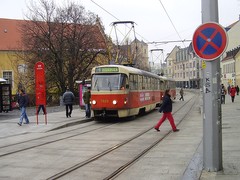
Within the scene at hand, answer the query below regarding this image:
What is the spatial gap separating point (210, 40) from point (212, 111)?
1332mm

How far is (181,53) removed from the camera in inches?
5202

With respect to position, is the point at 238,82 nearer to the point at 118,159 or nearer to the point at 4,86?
the point at 4,86

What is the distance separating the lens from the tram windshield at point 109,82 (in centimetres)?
1947

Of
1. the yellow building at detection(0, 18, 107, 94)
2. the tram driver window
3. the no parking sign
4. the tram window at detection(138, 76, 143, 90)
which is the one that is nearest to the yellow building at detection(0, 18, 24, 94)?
the yellow building at detection(0, 18, 107, 94)

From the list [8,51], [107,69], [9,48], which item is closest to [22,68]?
[9,48]

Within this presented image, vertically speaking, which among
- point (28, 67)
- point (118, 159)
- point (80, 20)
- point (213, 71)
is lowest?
point (118, 159)

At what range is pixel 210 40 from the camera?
23.1ft

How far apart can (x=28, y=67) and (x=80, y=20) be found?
814cm

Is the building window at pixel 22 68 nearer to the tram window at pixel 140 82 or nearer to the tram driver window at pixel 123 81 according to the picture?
the tram window at pixel 140 82

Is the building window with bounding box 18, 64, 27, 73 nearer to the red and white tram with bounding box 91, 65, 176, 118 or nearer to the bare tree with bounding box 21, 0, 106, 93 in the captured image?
the bare tree with bounding box 21, 0, 106, 93

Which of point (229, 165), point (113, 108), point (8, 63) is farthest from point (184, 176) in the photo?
point (8, 63)

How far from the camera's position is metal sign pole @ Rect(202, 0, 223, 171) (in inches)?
278

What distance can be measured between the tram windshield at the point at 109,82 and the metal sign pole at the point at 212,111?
12.3 m

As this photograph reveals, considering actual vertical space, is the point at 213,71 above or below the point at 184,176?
above
